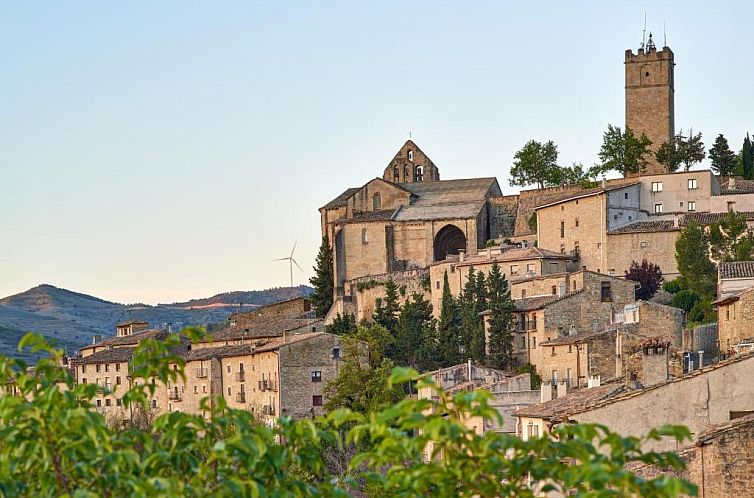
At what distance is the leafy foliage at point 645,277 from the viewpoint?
7544 centimetres

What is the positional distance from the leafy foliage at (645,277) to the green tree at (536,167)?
2309cm

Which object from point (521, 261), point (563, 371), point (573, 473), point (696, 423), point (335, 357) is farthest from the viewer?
point (521, 261)

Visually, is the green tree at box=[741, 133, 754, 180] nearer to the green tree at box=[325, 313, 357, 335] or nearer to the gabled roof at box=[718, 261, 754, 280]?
the green tree at box=[325, 313, 357, 335]

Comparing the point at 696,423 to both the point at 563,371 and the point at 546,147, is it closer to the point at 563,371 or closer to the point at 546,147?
the point at 563,371

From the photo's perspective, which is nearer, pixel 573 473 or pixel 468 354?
pixel 573 473

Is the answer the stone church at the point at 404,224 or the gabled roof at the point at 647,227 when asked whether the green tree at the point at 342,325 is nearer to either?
the stone church at the point at 404,224

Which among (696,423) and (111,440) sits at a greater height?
(111,440)

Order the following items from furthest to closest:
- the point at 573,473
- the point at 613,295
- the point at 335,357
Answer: the point at 335,357
the point at 613,295
the point at 573,473

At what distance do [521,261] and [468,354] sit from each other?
9.29m

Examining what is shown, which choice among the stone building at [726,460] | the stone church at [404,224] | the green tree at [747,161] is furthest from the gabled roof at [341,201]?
the stone building at [726,460]

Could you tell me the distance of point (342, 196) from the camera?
339 feet

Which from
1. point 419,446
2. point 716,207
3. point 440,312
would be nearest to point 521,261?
point 440,312

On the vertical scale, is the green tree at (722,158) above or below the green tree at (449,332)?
above

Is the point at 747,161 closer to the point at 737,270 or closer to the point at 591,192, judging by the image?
the point at 591,192
